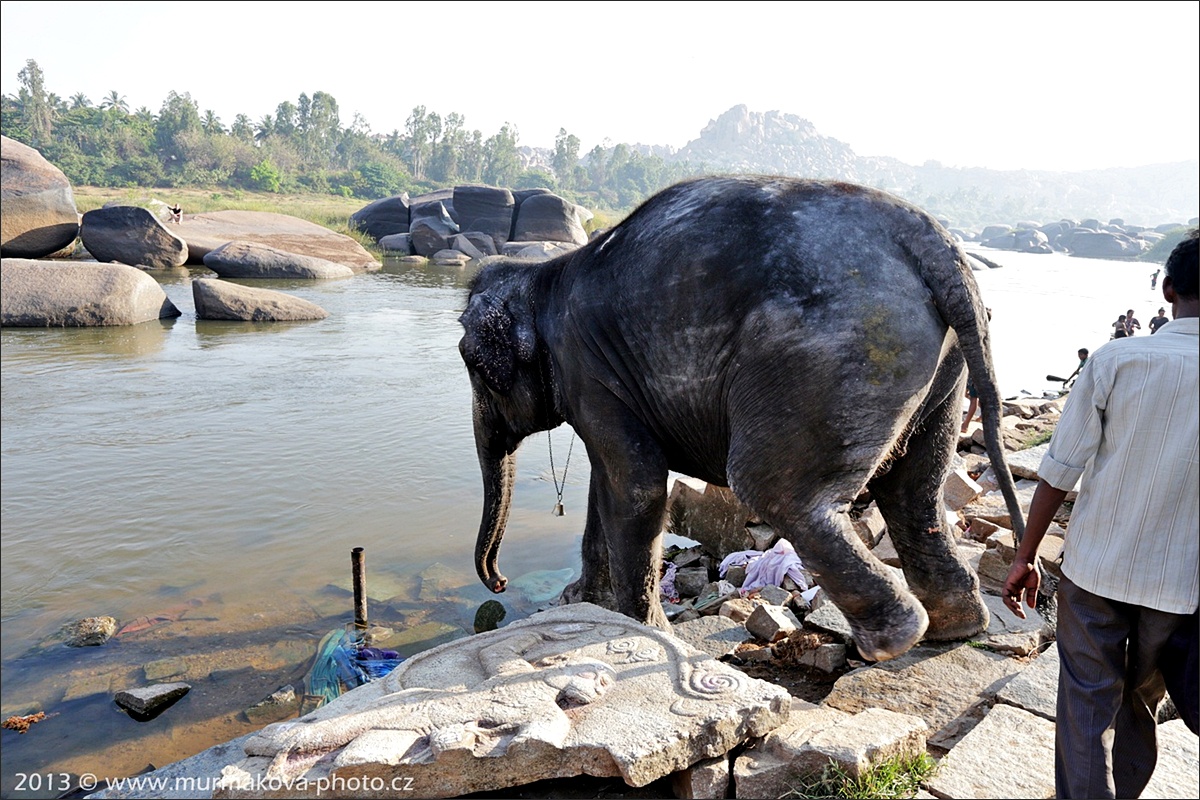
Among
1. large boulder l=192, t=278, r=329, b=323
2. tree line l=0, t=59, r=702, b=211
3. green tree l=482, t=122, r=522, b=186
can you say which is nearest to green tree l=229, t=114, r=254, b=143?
tree line l=0, t=59, r=702, b=211

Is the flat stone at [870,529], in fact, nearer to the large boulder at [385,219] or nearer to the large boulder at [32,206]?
the large boulder at [32,206]

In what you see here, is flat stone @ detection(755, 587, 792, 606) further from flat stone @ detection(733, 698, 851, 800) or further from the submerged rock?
the submerged rock

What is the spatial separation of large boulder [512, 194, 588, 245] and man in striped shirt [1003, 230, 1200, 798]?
108ft

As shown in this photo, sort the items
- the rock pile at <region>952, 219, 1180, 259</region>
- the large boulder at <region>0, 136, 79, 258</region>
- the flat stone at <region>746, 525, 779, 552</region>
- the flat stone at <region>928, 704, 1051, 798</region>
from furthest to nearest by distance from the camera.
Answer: the rock pile at <region>952, 219, 1180, 259</region> → the large boulder at <region>0, 136, 79, 258</region> → the flat stone at <region>746, 525, 779, 552</region> → the flat stone at <region>928, 704, 1051, 798</region>

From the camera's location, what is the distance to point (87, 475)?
287 inches

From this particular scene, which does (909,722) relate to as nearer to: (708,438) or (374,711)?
(708,438)

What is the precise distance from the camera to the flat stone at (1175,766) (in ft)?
8.27

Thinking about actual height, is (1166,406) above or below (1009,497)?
above

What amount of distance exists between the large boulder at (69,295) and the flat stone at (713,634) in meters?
12.8

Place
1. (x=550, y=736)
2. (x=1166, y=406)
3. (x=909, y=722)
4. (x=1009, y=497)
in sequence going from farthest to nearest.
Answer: (x=1009, y=497), (x=909, y=722), (x=550, y=736), (x=1166, y=406)

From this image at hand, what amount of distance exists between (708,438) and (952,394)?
1022mm

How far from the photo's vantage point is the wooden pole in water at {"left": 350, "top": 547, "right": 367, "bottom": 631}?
15.7 ft

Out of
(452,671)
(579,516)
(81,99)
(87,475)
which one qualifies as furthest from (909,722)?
(81,99)

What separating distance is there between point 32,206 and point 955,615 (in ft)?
72.0
